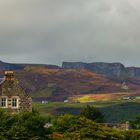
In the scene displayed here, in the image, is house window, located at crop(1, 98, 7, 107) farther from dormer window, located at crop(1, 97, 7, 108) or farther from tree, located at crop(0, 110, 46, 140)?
tree, located at crop(0, 110, 46, 140)

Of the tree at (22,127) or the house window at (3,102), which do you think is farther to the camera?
the house window at (3,102)

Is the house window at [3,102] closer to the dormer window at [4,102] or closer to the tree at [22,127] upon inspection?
the dormer window at [4,102]

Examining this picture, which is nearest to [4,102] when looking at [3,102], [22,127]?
[3,102]

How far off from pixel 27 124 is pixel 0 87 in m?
17.8

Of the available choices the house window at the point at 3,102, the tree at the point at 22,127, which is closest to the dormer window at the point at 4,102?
the house window at the point at 3,102

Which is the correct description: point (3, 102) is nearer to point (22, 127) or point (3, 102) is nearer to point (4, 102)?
point (4, 102)

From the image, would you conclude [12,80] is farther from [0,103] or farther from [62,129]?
[62,129]

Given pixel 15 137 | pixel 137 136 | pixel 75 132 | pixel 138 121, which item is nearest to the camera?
pixel 15 137

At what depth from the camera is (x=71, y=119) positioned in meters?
77.4

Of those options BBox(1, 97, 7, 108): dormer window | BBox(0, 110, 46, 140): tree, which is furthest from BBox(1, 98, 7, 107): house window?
BBox(0, 110, 46, 140): tree

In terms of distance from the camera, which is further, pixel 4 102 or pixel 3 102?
pixel 4 102

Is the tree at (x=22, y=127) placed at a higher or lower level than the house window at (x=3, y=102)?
lower

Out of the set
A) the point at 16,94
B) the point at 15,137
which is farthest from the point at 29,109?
the point at 15,137

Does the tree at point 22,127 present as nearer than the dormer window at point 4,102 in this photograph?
Yes
